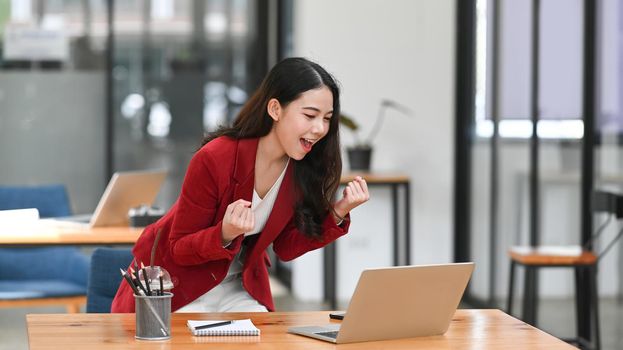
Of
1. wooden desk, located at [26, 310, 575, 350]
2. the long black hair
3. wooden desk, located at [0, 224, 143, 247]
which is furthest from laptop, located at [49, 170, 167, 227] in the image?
wooden desk, located at [26, 310, 575, 350]

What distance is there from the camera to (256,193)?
288 centimetres

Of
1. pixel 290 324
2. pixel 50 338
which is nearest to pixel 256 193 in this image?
pixel 290 324

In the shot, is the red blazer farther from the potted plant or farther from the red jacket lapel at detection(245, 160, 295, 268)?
the potted plant

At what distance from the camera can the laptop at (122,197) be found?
441 cm

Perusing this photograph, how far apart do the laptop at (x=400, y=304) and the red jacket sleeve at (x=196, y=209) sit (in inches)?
17.8

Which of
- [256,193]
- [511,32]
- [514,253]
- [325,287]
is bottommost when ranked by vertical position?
[325,287]

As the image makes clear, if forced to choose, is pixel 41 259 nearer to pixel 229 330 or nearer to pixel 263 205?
pixel 263 205

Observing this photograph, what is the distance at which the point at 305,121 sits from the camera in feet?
8.96

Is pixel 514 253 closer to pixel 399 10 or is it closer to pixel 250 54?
pixel 399 10

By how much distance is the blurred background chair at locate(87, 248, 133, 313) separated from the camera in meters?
3.21

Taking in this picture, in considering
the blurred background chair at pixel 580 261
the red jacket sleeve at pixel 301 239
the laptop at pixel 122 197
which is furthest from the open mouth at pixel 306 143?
the blurred background chair at pixel 580 261

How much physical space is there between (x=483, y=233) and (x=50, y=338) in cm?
459

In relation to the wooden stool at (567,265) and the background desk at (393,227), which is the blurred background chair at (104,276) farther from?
the background desk at (393,227)

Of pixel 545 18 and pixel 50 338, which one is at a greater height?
pixel 545 18
